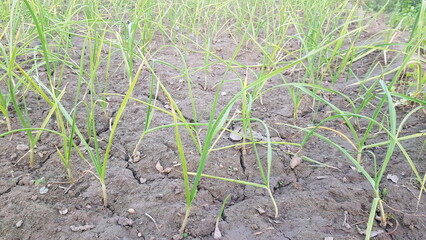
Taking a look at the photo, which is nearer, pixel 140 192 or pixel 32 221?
pixel 32 221

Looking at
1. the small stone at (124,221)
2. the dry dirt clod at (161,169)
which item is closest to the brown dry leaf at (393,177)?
the dry dirt clod at (161,169)

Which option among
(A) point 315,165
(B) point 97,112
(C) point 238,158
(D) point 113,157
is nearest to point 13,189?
(D) point 113,157

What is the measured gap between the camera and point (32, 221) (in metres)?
0.90

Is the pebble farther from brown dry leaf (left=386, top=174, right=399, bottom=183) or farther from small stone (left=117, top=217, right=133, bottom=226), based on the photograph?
brown dry leaf (left=386, top=174, right=399, bottom=183)

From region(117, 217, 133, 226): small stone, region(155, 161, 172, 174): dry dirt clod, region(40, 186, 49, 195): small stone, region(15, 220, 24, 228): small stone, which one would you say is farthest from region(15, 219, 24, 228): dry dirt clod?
region(155, 161, 172, 174): dry dirt clod

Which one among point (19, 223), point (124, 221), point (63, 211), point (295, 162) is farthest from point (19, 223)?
point (295, 162)

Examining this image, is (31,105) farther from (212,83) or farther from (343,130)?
(343,130)

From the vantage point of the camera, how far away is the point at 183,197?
1.03 meters

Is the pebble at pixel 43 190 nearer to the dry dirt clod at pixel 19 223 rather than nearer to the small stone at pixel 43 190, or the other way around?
the small stone at pixel 43 190

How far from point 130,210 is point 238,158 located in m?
0.45

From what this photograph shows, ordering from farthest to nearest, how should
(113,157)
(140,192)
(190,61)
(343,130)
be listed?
(190,61)
(343,130)
(113,157)
(140,192)

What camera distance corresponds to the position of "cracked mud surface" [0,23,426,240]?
0.91 metres

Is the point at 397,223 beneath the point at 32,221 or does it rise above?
above

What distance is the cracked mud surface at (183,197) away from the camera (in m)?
0.91
